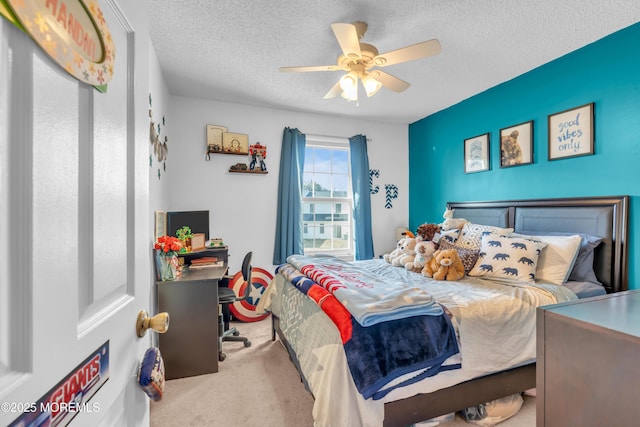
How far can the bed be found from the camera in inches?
54.1

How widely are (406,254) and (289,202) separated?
5.48ft

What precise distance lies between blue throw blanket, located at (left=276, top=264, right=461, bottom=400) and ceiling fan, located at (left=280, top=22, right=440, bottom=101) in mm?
1596

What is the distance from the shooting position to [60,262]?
44cm

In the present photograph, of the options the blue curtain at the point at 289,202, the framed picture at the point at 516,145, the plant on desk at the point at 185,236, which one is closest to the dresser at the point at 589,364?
the framed picture at the point at 516,145

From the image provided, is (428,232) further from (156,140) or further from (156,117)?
(156,117)

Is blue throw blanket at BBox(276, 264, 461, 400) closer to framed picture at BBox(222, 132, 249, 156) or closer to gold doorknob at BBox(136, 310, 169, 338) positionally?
gold doorknob at BBox(136, 310, 169, 338)

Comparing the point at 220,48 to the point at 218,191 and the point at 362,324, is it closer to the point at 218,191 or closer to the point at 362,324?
the point at 218,191

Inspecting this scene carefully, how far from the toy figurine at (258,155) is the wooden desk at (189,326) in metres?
1.77

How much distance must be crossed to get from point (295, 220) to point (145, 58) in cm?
307

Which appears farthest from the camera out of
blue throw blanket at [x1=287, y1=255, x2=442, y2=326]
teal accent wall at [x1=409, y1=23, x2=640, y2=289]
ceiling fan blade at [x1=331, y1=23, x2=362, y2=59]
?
teal accent wall at [x1=409, y1=23, x2=640, y2=289]

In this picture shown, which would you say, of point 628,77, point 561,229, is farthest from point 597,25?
point 561,229

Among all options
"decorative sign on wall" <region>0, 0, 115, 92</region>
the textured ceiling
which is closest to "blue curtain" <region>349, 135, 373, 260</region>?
the textured ceiling

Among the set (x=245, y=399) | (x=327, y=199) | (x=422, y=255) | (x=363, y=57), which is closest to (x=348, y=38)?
(x=363, y=57)

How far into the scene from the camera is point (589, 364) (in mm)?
759
